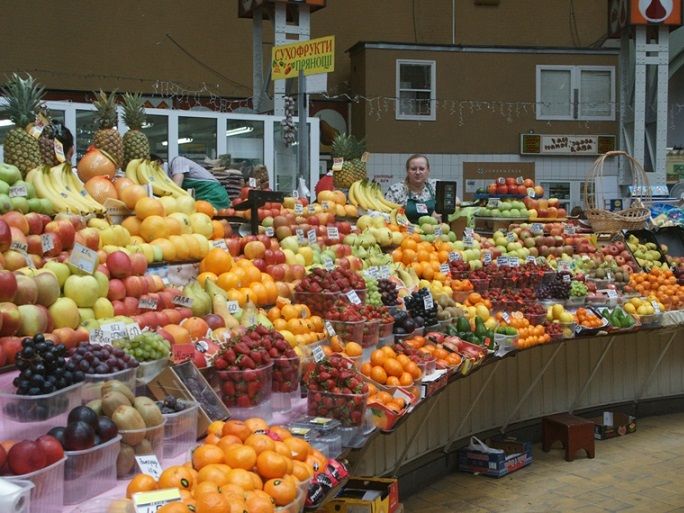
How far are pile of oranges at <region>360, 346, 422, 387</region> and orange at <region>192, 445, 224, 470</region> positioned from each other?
1.43m

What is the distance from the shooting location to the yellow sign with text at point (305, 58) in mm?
8523

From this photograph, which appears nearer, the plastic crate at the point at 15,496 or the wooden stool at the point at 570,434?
the plastic crate at the point at 15,496

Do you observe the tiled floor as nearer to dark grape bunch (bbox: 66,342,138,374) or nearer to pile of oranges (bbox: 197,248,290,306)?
pile of oranges (bbox: 197,248,290,306)

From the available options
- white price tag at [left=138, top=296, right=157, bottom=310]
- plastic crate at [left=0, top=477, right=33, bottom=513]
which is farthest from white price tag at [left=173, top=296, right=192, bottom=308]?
plastic crate at [left=0, top=477, right=33, bottom=513]

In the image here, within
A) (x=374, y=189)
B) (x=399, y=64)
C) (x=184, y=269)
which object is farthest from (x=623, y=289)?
(x=399, y=64)

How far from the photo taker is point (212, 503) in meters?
2.25

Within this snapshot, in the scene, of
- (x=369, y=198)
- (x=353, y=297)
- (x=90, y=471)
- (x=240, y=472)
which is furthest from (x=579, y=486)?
(x=90, y=471)

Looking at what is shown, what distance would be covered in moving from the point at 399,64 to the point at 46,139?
12151mm

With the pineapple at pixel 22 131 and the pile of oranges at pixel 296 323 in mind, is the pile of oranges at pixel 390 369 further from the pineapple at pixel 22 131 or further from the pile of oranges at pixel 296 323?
the pineapple at pixel 22 131

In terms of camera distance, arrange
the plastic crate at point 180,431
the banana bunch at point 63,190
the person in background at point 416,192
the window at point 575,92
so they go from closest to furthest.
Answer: the plastic crate at point 180,431 → the banana bunch at point 63,190 → the person in background at point 416,192 → the window at point 575,92

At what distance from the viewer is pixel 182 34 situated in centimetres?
1474

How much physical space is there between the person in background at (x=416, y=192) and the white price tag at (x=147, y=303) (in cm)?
396

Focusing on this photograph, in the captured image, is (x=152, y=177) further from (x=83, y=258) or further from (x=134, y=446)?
(x=134, y=446)

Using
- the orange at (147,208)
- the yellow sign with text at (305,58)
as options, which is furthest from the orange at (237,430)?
the yellow sign with text at (305,58)
